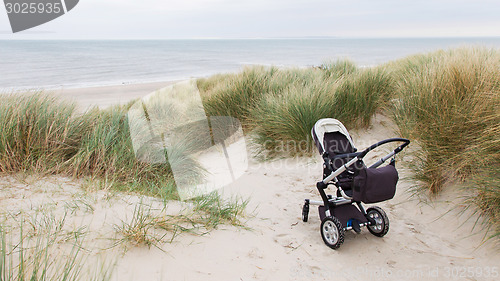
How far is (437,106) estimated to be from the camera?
15.4 feet

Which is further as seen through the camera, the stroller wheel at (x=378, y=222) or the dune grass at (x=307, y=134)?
the dune grass at (x=307, y=134)

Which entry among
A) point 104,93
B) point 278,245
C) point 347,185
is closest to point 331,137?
point 347,185

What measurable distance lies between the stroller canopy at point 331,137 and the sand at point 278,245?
90cm

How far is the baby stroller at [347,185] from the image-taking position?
10.4 ft

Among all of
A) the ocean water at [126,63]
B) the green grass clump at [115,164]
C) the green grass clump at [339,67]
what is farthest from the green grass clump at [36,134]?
the green grass clump at [339,67]

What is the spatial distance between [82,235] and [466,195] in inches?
154

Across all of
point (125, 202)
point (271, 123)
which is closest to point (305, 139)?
point (271, 123)

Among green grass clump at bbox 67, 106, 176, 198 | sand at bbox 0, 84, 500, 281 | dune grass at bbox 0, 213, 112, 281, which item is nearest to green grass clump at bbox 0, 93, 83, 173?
green grass clump at bbox 67, 106, 176, 198

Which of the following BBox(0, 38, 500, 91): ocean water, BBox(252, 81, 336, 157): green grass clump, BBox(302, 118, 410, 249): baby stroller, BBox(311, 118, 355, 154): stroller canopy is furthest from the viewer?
BBox(0, 38, 500, 91): ocean water

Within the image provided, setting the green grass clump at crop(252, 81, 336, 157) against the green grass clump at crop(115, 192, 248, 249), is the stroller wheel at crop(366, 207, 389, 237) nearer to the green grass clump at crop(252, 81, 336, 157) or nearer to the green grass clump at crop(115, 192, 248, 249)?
the green grass clump at crop(115, 192, 248, 249)

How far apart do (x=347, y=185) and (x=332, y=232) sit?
0.54 metres

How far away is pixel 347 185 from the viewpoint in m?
3.76

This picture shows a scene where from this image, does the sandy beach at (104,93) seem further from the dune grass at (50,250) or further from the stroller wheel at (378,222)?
the stroller wheel at (378,222)

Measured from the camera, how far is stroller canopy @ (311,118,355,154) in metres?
4.01
